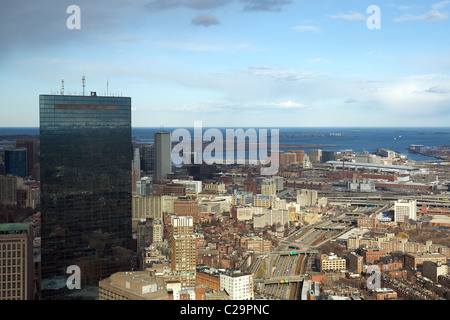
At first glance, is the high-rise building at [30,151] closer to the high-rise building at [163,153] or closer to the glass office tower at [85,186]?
the glass office tower at [85,186]

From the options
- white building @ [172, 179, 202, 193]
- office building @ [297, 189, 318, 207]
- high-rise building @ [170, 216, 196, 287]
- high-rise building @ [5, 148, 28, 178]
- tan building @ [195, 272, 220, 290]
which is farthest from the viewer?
white building @ [172, 179, 202, 193]

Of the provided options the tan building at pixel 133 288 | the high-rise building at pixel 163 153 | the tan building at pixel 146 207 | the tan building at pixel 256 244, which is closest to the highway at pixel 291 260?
the tan building at pixel 256 244

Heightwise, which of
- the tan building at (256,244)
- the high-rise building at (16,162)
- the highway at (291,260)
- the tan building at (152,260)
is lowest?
the highway at (291,260)

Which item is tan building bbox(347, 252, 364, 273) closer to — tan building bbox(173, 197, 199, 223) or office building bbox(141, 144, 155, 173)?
tan building bbox(173, 197, 199, 223)

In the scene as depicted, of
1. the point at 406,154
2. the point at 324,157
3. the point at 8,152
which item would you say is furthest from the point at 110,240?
the point at 406,154

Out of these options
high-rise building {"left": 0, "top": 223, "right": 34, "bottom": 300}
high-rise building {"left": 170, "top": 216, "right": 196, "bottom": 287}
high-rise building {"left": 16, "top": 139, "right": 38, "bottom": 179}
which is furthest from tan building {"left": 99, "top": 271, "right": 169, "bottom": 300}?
high-rise building {"left": 16, "top": 139, "right": 38, "bottom": 179}
